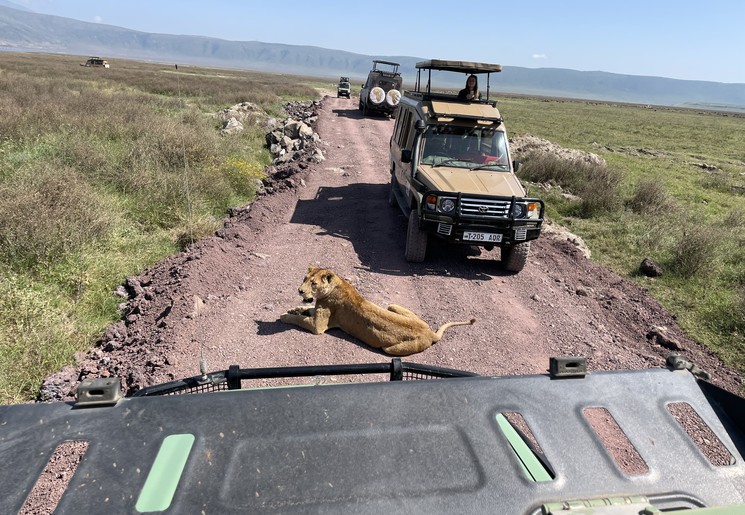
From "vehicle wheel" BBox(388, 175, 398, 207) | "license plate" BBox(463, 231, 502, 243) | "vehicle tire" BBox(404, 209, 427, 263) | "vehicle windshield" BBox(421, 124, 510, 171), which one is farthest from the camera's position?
"vehicle wheel" BBox(388, 175, 398, 207)

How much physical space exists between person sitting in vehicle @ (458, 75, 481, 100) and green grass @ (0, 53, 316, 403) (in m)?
5.46

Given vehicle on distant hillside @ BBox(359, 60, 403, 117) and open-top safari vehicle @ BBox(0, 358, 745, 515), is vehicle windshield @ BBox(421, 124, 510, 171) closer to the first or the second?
open-top safari vehicle @ BBox(0, 358, 745, 515)

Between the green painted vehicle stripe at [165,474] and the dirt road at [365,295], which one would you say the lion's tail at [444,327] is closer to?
the dirt road at [365,295]

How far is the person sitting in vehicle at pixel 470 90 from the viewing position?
9.34m

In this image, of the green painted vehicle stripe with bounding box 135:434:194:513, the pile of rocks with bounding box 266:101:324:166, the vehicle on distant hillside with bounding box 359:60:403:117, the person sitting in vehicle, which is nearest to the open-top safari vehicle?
the green painted vehicle stripe with bounding box 135:434:194:513

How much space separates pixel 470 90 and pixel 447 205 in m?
3.84

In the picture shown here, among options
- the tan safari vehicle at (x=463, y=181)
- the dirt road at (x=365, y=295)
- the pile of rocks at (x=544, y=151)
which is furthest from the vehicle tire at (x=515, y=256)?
the pile of rocks at (x=544, y=151)

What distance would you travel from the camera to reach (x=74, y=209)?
24.1 feet

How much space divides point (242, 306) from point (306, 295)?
50.0 inches

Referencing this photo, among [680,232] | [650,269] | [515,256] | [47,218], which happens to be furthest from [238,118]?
[650,269]

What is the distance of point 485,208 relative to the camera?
22.9 ft

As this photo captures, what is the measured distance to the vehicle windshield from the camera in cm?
807

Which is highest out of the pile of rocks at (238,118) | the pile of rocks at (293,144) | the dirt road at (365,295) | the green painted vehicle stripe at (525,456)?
the pile of rocks at (238,118)

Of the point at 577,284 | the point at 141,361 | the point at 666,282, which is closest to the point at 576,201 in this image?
the point at 666,282
